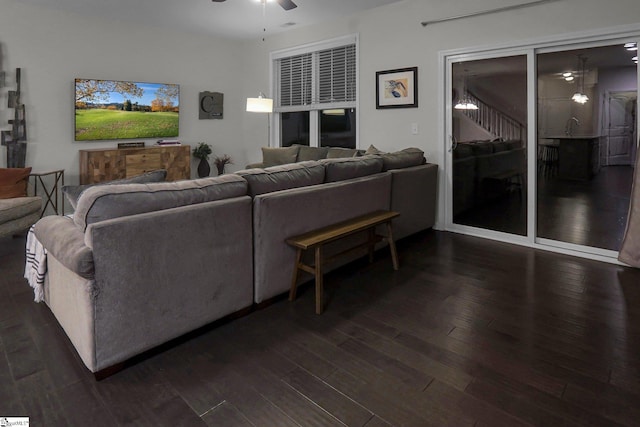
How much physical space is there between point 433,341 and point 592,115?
110 inches

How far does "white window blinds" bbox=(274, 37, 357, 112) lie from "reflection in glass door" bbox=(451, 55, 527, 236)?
5.16ft

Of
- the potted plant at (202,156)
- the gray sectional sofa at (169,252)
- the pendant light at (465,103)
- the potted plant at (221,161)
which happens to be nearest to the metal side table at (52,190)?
the potted plant at (202,156)

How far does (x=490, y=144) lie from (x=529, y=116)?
526 mm

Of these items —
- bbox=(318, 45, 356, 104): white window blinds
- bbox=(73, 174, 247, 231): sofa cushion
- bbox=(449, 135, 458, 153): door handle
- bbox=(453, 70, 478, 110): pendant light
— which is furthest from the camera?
bbox=(318, 45, 356, 104): white window blinds

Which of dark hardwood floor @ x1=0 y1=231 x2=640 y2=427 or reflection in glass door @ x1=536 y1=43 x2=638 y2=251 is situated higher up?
reflection in glass door @ x1=536 y1=43 x2=638 y2=251

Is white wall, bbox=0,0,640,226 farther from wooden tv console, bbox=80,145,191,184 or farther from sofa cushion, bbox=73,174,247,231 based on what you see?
sofa cushion, bbox=73,174,247,231

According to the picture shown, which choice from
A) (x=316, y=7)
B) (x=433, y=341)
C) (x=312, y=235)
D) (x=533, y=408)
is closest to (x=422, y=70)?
(x=316, y=7)

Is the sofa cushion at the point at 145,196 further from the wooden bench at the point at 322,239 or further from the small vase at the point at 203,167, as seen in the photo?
the small vase at the point at 203,167

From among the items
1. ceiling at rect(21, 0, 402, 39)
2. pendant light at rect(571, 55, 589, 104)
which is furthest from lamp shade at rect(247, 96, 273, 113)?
pendant light at rect(571, 55, 589, 104)

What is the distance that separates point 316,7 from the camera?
16.5ft

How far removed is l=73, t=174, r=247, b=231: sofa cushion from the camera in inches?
76.0

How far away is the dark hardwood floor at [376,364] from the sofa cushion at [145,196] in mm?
770

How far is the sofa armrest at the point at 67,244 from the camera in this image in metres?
1.82

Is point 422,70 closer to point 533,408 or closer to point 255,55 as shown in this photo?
point 255,55
